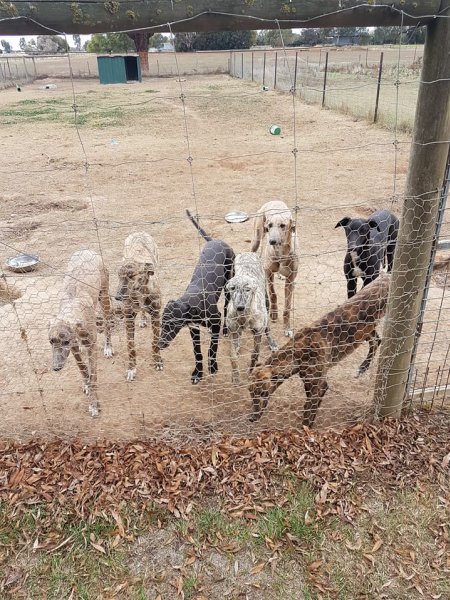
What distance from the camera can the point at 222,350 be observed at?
5.48m

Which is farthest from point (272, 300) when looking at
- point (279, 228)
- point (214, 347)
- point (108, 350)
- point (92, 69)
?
point (92, 69)

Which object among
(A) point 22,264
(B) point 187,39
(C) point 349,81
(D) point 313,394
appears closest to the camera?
(D) point 313,394

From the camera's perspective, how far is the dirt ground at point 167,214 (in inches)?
173

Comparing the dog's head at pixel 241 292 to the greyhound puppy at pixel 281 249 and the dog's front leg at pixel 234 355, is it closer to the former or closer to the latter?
the dog's front leg at pixel 234 355

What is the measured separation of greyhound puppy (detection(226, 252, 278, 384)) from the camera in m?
4.64

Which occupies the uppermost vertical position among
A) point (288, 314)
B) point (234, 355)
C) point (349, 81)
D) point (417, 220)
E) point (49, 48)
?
point (49, 48)

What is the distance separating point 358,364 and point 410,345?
1.48 m

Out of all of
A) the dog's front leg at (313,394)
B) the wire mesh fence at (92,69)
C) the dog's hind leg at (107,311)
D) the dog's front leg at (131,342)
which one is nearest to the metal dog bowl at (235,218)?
the dog's hind leg at (107,311)

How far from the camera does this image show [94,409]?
4426mm

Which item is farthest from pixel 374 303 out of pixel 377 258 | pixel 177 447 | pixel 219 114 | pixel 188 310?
pixel 219 114

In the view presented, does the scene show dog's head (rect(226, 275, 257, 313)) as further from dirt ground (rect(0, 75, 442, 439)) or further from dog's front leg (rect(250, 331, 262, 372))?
dirt ground (rect(0, 75, 442, 439))

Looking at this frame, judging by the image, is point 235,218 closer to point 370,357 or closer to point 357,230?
point 357,230

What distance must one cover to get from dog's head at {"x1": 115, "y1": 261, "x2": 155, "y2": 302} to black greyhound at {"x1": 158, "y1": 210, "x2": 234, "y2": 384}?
450 mm

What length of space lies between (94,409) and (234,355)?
1428mm
